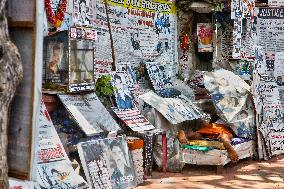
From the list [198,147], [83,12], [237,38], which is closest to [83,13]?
[83,12]

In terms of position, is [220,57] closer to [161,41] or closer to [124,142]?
[161,41]

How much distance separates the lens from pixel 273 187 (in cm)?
780

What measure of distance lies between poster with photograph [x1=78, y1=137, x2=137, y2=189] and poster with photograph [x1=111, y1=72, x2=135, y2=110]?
1.20 meters

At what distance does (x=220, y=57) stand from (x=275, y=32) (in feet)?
6.04

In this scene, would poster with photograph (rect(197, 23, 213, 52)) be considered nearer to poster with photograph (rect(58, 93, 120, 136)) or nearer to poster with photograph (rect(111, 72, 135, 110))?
poster with photograph (rect(111, 72, 135, 110))

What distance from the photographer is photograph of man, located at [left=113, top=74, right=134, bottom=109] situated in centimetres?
852

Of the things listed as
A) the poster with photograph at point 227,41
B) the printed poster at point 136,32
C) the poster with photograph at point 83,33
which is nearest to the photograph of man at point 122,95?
the printed poster at point 136,32

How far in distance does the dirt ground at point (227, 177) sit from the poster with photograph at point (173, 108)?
866 mm

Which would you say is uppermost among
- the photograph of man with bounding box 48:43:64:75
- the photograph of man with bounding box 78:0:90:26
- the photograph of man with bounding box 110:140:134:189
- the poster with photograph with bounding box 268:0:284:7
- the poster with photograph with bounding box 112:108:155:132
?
the poster with photograph with bounding box 268:0:284:7

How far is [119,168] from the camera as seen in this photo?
7.21 m

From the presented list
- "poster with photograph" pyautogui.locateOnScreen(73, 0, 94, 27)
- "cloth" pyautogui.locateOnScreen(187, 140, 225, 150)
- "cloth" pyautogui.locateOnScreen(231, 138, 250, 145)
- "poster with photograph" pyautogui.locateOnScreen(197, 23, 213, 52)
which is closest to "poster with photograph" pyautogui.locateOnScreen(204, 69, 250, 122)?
"cloth" pyautogui.locateOnScreen(231, 138, 250, 145)

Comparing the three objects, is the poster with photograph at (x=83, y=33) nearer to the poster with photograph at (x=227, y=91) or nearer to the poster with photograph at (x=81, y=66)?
the poster with photograph at (x=81, y=66)

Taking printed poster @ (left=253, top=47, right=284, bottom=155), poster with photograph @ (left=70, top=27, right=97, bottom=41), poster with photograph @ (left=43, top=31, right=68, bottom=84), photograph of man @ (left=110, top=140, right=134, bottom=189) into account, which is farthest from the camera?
printed poster @ (left=253, top=47, right=284, bottom=155)

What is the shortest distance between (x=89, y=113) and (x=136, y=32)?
296 centimetres
